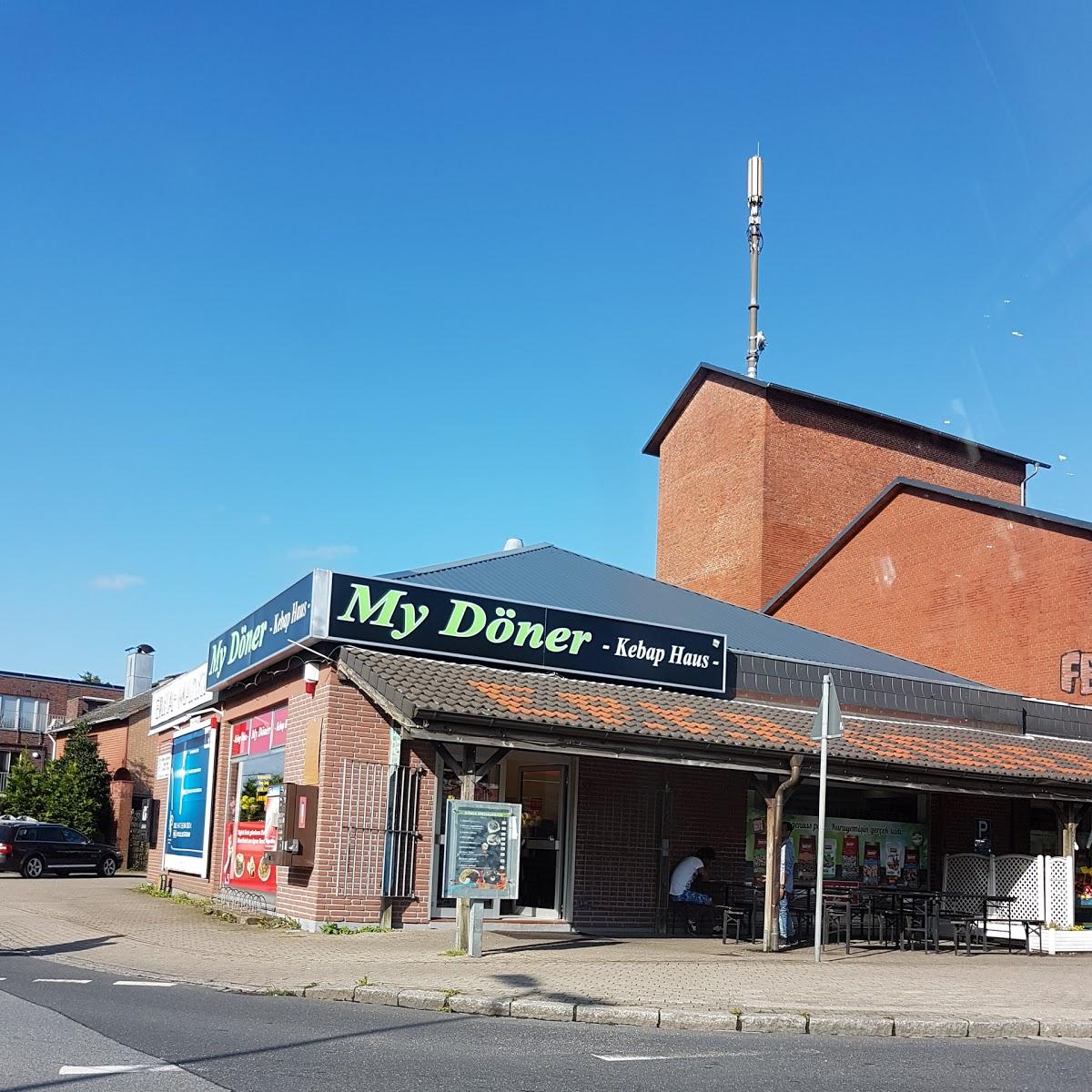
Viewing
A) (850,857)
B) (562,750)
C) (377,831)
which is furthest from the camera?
(850,857)

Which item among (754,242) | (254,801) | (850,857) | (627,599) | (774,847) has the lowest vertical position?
(850,857)

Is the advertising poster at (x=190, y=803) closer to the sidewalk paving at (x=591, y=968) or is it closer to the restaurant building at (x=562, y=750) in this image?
the restaurant building at (x=562, y=750)

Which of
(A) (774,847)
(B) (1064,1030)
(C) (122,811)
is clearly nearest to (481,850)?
(A) (774,847)

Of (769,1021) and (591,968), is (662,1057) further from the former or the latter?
(591,968)

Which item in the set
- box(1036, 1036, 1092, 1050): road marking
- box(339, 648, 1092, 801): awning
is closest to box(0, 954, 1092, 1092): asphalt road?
box(1036, 1036, 1092, 1050): road marking

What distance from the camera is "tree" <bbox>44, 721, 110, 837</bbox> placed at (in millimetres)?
40812

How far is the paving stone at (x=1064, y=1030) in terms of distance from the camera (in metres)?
9.88

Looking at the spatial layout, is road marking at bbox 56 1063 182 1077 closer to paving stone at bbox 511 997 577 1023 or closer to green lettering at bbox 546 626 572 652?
paving stone at bbox 511 997 577 1023

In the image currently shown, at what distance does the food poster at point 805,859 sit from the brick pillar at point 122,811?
2769 centimetres

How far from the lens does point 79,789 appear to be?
41.1 meters

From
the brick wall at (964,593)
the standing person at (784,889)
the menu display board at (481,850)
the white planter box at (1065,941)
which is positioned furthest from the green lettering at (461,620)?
the brick wall at (964,593)

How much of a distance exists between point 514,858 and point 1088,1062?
6375mm

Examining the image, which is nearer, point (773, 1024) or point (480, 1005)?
point (773, 1024)

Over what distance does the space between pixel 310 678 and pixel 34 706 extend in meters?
47.2
